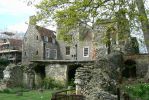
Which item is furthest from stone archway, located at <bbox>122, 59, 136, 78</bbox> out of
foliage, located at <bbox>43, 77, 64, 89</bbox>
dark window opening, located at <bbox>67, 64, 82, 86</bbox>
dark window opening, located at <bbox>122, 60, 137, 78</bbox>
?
foliage, located at <bbox>43, 77, 64, 89</bbox>

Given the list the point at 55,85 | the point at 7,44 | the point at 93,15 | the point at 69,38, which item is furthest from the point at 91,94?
the point at 7,44

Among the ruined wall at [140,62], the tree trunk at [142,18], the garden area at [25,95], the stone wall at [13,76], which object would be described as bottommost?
the garden area at [25,95]

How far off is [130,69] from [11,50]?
38.6 m

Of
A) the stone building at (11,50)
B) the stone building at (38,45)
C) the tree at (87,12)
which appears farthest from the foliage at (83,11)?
the stone building at (11,50)

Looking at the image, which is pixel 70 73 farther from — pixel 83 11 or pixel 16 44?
pixel 16 44

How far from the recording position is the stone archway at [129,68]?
138 ft

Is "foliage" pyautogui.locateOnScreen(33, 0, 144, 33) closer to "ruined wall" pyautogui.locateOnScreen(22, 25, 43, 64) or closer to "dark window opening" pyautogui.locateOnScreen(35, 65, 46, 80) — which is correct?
"dark window opening" pyautogui.locateOnScreen(35, 65, 46, 80)

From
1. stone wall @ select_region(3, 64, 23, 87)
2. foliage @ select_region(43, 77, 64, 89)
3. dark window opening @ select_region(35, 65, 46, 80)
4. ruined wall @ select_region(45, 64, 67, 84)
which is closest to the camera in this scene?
stone wall @ select_region(3, 64, 23, 87)

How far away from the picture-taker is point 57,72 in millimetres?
42812

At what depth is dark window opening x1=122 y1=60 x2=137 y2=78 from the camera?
42.0 metres

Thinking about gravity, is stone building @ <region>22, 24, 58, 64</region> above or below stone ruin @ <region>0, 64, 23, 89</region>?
above

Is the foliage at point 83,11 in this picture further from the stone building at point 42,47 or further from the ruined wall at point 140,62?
the stone building at point 42,47

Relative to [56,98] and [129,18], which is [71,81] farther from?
[56,98]

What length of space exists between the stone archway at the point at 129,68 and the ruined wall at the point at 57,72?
667 cm
